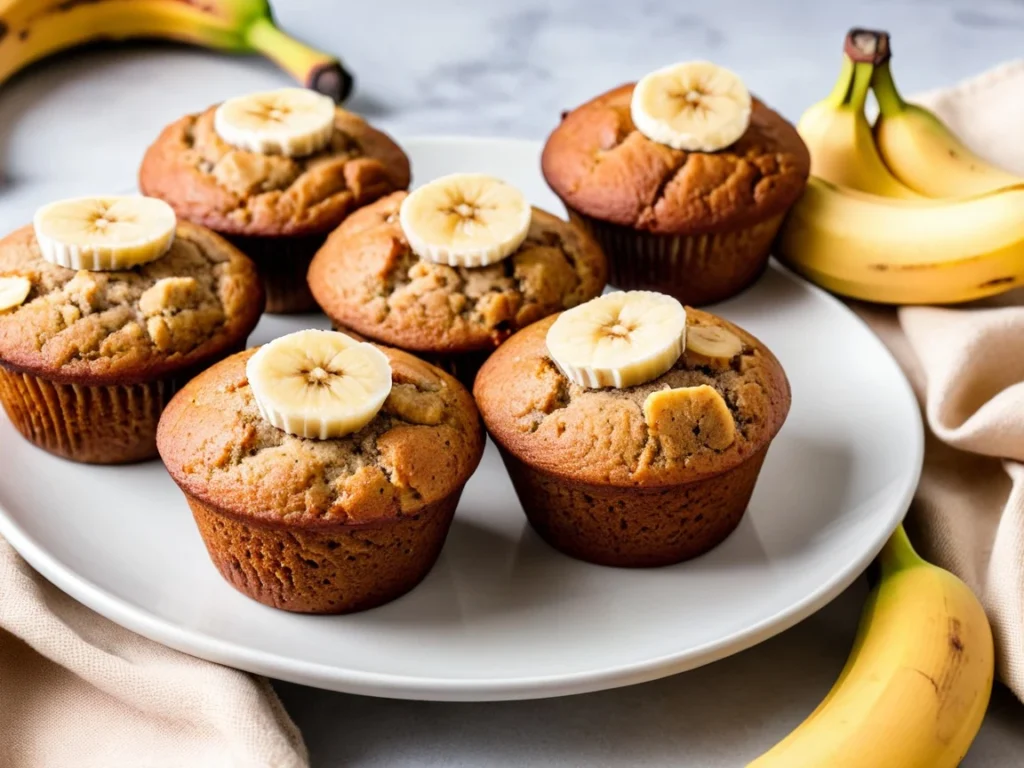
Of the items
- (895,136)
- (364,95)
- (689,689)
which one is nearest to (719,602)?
(689,689)

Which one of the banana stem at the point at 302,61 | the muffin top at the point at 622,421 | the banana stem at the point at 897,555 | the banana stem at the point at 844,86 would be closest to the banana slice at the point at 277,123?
the muffin top at the point at 622,421

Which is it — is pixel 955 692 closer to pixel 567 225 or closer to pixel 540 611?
pixel 540 611

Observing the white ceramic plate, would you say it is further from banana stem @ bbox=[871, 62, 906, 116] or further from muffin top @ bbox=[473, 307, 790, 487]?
banana stem @ bbox=[871, 62, 906, 116]

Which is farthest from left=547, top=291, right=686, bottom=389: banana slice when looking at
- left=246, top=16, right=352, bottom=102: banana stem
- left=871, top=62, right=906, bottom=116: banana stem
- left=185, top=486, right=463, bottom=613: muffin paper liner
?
left=246, top=16, right=352, bottom=102: banana stem

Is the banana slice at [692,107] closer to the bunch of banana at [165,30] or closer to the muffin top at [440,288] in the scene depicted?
the muffin top at [440,288]

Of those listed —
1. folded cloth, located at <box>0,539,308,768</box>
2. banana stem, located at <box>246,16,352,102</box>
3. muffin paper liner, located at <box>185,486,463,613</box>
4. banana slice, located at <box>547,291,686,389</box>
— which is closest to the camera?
folded cloth, located at <box>0,539,308,768</box>

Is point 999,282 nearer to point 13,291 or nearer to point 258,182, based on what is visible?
point 258,182

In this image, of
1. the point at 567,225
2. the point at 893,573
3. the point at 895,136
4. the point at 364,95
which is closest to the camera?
the point at 893,573
